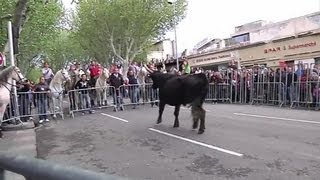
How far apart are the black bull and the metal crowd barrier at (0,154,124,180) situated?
836cm

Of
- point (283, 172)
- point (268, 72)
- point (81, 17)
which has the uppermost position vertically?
point (81, 17)

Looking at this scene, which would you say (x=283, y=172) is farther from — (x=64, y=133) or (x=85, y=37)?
(x=85, y=37)

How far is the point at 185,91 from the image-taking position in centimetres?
1228

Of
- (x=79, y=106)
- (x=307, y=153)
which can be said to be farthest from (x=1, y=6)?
(x=307, y=153)

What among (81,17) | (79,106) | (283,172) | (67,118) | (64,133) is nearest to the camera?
(283,172)

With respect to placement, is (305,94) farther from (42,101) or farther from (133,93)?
(42,101)

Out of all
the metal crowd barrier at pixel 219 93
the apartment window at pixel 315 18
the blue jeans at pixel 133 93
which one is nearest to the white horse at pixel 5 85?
the blue jeans at pixel 133 93

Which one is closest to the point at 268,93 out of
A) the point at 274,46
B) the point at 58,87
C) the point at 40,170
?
the point at 58,87

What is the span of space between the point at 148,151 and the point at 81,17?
41.3m

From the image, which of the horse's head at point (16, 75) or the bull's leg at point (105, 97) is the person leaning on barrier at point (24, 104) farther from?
the bull's leg at point (105, 97)

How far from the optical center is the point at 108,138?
460 inches

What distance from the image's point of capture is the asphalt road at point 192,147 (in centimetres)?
762

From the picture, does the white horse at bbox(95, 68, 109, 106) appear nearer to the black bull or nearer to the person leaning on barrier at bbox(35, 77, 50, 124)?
the person leaning on barrier at bbox(35, 77, 50, 124)

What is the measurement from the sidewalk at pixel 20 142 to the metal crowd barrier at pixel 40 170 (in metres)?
5.87
